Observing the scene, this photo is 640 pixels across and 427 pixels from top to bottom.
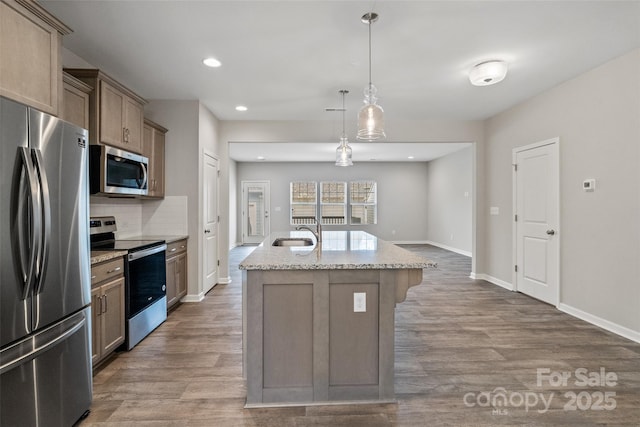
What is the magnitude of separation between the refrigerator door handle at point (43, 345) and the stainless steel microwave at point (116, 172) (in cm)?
139

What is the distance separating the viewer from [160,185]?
12.9 feet

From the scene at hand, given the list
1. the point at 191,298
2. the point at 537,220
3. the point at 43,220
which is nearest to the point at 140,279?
the point at 191,298

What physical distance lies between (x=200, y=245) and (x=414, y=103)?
351 cm

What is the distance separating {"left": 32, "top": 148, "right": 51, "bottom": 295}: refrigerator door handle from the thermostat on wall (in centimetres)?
456

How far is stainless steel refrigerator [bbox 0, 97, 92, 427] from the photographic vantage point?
4.47ft

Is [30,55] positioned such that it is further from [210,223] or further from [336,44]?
[210,223]

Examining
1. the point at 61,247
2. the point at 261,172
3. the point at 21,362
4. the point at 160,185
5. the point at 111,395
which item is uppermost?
the point at 261,172

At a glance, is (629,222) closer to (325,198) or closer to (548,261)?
(548,261)

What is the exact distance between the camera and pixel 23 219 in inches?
55.8

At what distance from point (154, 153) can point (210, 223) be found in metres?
1.23

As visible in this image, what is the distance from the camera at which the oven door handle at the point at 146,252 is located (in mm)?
2689

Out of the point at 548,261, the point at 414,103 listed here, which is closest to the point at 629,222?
the point at 548,261

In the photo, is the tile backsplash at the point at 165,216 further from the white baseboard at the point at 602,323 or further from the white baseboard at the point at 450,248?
the white baseboard at the point at 450,248

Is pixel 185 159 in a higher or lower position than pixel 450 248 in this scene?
higher
